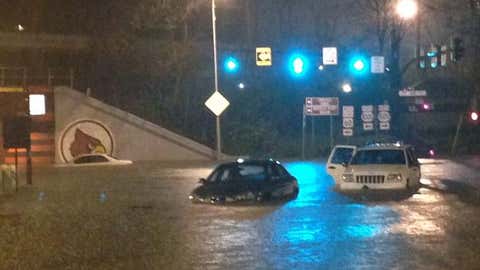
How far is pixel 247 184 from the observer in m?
23.6

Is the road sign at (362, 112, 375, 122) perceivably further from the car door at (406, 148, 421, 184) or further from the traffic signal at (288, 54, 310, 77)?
the car door at (406, 148, 421, 184)

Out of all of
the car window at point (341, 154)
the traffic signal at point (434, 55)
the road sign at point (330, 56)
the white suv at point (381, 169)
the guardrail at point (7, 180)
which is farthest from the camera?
the road sign at point (330, 56)

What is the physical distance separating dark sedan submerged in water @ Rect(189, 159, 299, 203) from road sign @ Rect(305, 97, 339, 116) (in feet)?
78.1

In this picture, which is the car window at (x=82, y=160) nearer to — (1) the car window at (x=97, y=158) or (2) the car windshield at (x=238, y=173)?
(1) the car window at (x=97, y=158)

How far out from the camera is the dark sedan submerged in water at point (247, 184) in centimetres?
2314

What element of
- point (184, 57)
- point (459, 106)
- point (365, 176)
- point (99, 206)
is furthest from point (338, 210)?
point (459, 106)

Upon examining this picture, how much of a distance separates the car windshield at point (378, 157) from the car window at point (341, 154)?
367 cm

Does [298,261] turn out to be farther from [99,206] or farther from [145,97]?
[145,97]

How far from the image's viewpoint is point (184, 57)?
56281 millimetres

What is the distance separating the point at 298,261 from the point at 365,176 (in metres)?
12.6

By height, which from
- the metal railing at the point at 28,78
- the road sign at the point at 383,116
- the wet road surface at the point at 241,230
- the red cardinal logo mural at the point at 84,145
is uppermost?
the metal railing at the point at 28,78

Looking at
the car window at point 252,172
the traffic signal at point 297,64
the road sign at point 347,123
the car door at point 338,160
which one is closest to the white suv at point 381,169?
the car door at point 338,160

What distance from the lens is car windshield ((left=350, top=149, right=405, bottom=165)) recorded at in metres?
26.1

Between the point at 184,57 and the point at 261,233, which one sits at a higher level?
the point at 184,57
